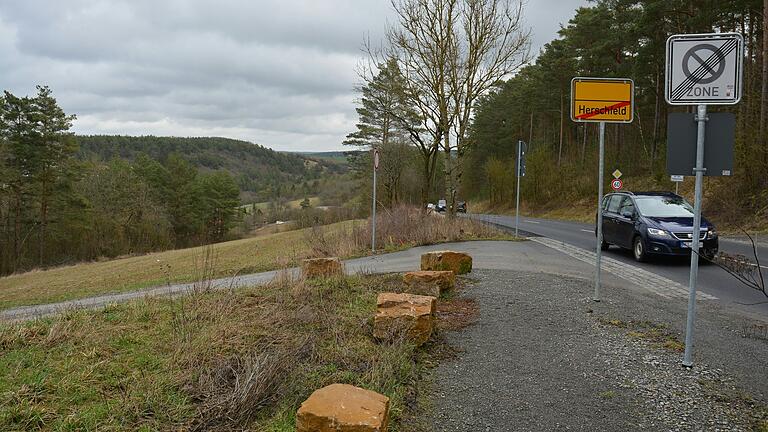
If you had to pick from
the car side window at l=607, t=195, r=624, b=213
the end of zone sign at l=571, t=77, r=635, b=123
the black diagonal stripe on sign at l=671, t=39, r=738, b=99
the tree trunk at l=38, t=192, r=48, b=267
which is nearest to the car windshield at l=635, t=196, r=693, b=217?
the car side window at l=607, t=195, r=624, b=213

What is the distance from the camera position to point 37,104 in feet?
119

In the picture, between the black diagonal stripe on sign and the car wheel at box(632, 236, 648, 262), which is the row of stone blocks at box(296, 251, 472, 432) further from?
the car wheel at box(632, 236, 648, 262)

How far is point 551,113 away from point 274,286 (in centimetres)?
4653

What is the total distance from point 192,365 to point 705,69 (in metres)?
5.10

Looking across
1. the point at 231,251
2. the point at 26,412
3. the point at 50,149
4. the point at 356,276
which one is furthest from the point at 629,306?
the point at 50,149

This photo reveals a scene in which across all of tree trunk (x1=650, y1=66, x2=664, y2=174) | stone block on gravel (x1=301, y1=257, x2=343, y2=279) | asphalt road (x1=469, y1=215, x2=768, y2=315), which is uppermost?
tree trunk (x1=650, y1=66, x2=664, y2=174)

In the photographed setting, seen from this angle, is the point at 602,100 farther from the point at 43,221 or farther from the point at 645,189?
the point at 43,221

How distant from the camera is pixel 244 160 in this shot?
5645 inches

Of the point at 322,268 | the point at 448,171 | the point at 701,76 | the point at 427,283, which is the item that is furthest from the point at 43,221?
the point at 701,76

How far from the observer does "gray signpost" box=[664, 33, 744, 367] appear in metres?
4.38

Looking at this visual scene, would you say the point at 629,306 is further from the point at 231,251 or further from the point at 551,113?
the point at 551,113

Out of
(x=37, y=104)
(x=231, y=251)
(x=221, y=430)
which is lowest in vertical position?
(x=231, y=251)

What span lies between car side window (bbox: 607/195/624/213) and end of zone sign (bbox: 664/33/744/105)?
10322mm

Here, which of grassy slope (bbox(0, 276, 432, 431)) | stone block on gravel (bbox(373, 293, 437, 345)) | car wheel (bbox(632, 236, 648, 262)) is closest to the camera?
grassy slope (bbox(0, 276, 432, 431))
